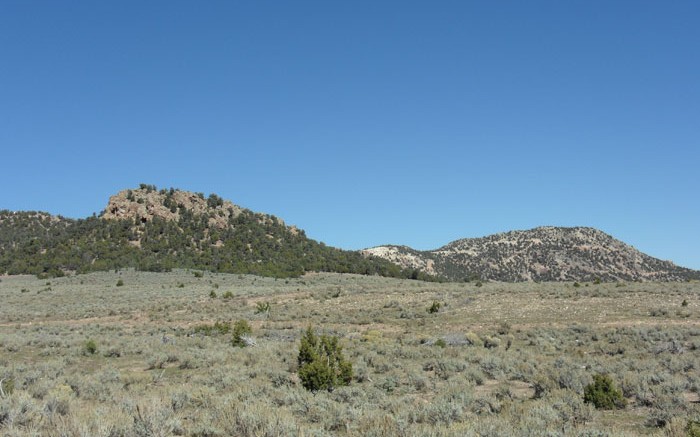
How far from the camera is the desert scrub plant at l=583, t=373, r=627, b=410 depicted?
9.80 metres

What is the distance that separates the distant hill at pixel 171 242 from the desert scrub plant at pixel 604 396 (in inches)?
2443

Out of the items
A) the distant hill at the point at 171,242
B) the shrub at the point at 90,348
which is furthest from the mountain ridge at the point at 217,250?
the shrub at the point at 90,348

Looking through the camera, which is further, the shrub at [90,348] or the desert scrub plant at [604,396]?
the shrub at [90,348]

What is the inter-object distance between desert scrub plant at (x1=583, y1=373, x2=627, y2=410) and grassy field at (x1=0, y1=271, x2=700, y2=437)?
0.20m

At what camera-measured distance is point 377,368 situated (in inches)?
582

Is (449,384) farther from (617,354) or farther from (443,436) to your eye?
(617,354)

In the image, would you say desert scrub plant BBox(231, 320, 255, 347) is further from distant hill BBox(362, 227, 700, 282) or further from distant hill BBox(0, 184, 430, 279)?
distant hill BBox(362, 227, 700, 282)

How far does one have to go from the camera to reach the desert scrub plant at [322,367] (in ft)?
38.8

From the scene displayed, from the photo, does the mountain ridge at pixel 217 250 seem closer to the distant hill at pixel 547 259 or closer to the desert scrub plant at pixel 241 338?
the distant hill at pixel 547 259

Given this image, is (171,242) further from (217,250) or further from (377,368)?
(377,368)

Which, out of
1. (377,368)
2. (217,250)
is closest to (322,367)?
(377,368)

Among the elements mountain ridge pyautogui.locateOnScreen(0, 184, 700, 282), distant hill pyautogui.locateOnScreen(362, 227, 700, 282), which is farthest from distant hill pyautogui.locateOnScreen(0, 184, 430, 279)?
distant hill pyautogui.locateOnScreen(362, 227, 700, 282)

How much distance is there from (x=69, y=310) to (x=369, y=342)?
28.1m

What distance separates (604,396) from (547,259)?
115568 mm
